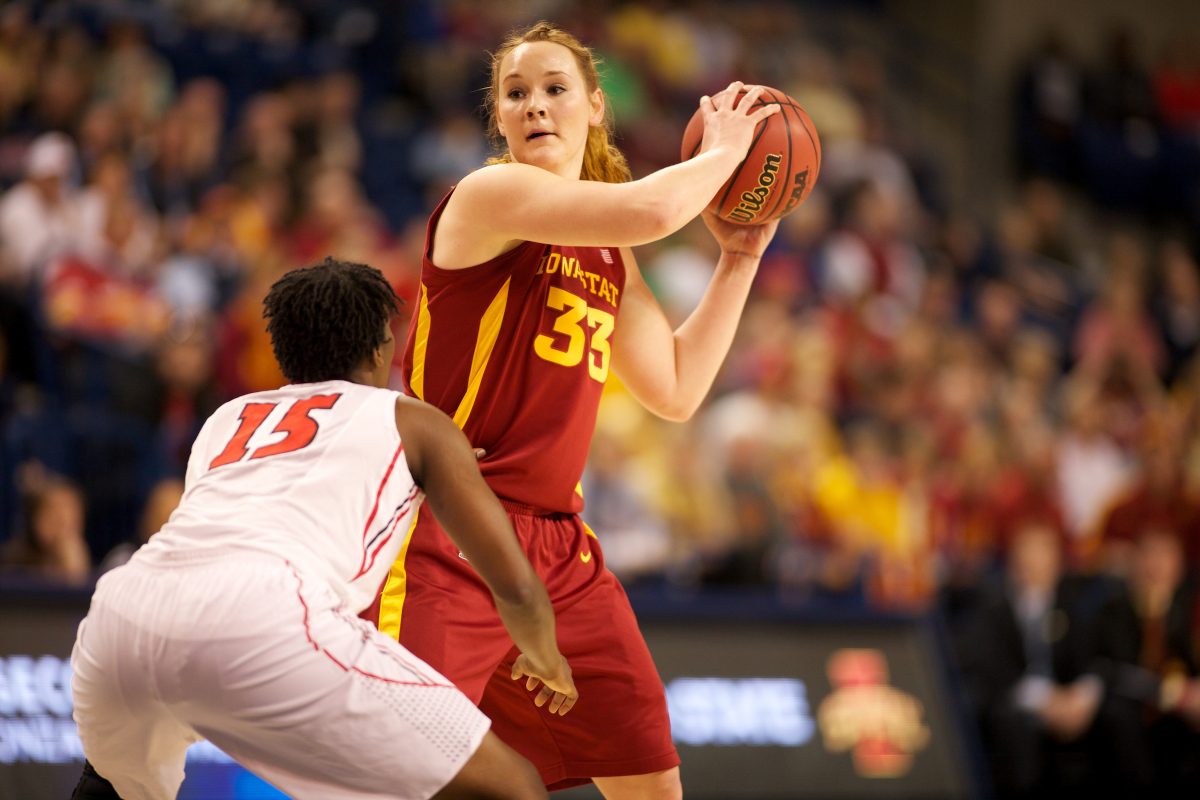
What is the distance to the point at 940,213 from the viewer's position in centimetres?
1425

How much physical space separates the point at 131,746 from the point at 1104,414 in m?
9.46

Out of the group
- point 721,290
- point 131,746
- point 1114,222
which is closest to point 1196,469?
point 1114,222

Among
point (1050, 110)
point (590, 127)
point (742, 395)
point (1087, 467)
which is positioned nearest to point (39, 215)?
point (742, 395)

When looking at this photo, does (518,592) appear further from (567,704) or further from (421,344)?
(421,344)

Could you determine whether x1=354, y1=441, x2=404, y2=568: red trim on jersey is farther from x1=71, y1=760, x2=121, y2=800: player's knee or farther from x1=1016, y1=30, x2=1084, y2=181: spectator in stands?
x1=1016, y1=30, x2=1084, y2=181: spectator in stands

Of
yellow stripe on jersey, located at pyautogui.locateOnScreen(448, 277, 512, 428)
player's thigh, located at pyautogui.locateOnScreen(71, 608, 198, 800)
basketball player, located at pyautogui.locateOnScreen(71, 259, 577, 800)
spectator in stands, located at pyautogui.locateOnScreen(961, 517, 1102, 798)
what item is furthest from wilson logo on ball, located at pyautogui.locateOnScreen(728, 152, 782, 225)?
spectator in stands, located at pyautogui.locateOnScreen(961, 517, 1102, 798)

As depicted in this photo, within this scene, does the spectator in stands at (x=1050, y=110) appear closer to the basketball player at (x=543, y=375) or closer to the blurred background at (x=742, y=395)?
the blurred background at (x=742, y=395)

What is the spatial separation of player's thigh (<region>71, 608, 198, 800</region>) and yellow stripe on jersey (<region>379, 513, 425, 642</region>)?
54cm

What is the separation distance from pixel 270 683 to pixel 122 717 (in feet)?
1.19

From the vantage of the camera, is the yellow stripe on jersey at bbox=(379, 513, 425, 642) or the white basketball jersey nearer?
the white basketball jersey

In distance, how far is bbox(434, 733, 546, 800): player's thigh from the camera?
2.83 meters

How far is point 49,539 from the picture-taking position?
6621mm

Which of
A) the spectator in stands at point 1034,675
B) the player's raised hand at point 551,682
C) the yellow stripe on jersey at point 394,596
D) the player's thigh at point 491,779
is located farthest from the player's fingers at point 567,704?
the spectator in stands at point 1034,675

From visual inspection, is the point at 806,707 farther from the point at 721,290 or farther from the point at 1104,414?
the point at 1104,414
